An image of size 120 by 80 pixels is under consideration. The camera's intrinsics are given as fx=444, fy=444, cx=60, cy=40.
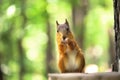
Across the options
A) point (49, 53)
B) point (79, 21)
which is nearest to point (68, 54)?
point (79, 21)

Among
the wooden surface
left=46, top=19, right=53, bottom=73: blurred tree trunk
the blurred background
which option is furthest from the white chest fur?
left=46, top=19, right=53, bottom=73: blurred tree trunk

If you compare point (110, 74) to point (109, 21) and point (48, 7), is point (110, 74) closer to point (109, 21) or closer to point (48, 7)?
point (48, 7)

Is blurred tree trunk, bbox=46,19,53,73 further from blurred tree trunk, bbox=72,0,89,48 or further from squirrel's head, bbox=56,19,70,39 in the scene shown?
squirrel's head, bbox=56,19,70,39

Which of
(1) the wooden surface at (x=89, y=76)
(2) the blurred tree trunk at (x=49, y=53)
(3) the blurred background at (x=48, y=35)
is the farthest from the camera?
(2) the blurred tree trunk at (x=49, y=53)

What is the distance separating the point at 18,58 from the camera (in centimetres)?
677

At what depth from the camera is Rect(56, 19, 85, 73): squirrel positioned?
1.79 metres

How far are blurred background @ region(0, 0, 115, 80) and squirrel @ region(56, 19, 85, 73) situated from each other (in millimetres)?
3926

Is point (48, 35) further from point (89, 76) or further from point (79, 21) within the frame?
point (89, 76)

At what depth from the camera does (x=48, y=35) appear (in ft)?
22.4

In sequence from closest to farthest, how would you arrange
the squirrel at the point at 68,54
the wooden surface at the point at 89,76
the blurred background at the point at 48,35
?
1. the wooden surface at the point at 89,76
2. the squirrel at the point at 68,54
3. the blurred background at the point at 48,35

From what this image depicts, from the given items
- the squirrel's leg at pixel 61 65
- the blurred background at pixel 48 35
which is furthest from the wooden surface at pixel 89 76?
the blurred background at pixel 48 35

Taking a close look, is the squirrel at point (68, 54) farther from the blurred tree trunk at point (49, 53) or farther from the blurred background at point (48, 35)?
the blurred tree trunk at point (49, 53)

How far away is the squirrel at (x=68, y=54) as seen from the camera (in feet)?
5.88

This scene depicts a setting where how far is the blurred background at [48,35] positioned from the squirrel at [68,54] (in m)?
3.93
